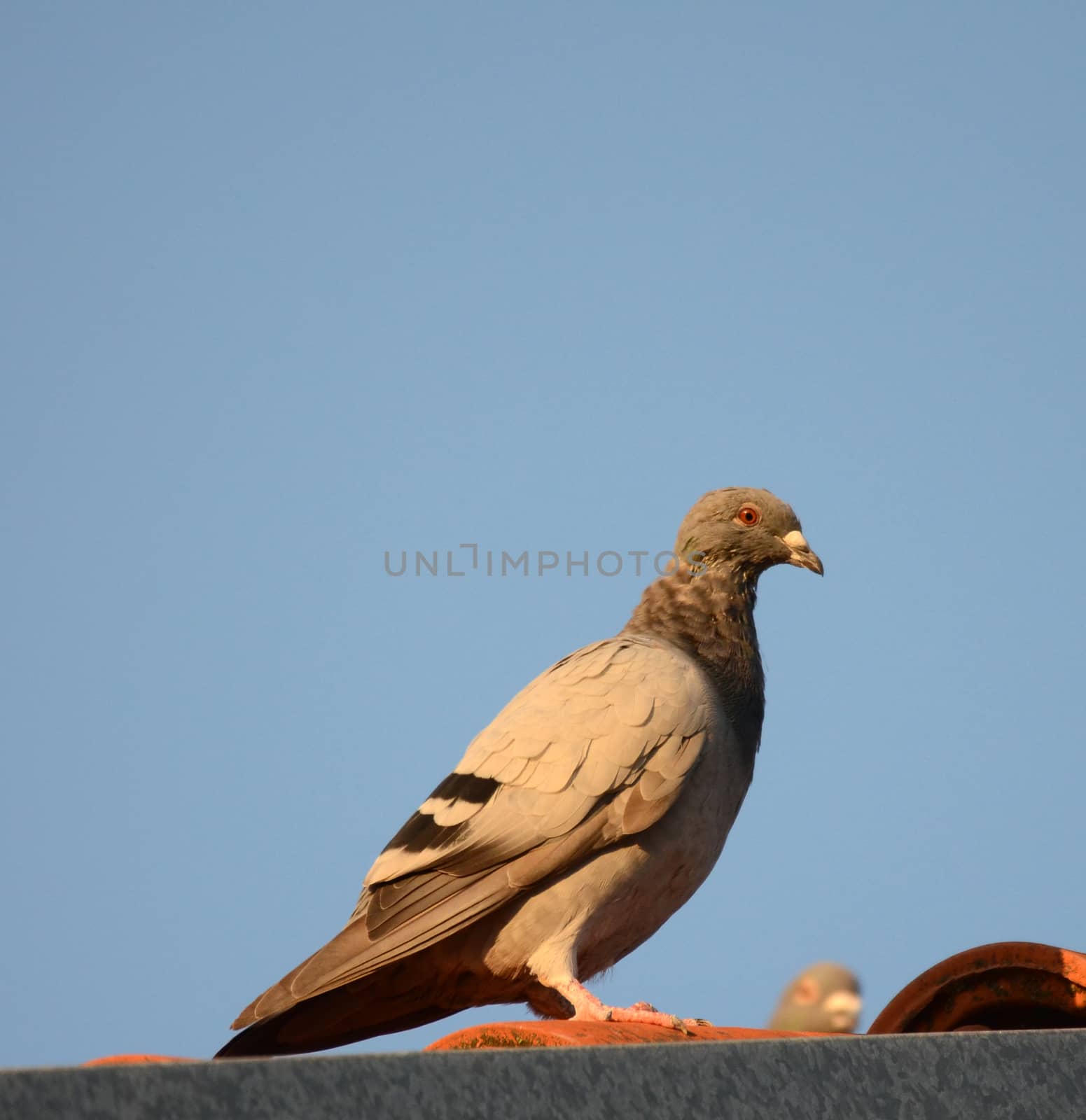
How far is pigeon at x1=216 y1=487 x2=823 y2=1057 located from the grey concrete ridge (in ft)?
5.59

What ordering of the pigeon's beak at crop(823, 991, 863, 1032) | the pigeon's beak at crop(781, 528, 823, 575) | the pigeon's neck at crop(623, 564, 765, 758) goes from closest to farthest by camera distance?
the pigeon's neck at crop(623, 564, 765, 758) → the pigeon's beak at crop(781, 528, 823, 575) → the pigeon's beak at crop(823, 991, 863, 1032)

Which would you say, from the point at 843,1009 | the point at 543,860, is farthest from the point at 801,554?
the point at 843,1009

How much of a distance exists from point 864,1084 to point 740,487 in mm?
3932

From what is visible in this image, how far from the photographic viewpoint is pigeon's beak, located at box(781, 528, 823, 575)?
6613mm

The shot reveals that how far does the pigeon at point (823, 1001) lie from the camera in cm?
1453

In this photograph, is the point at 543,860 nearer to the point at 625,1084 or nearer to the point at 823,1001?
the point at 625,1084

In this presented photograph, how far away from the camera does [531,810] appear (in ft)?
17.5

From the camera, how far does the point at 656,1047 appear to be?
9.72 ft

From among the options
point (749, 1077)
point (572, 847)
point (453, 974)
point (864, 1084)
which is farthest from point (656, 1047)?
point (453, 974)

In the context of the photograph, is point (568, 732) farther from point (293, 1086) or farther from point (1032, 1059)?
point (293, 1086)

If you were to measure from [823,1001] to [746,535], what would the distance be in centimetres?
970

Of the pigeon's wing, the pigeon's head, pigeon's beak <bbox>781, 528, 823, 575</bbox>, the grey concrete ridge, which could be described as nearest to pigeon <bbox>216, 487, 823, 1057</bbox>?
the pigeon's wing

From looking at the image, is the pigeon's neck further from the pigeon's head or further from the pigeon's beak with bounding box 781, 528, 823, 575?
the pigeon's beak with bounding box 781, 528, 823, 575

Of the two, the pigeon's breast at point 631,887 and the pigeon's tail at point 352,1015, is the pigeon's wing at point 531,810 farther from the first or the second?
the pigeon's tail at point 352,1015
